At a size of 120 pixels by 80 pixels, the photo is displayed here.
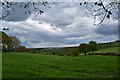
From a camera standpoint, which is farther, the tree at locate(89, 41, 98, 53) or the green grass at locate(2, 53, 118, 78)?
the tree at locate(89, 41, 98, 53)

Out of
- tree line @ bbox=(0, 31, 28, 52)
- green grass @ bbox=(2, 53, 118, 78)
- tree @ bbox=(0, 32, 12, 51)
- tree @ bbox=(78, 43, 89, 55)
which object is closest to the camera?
green grass @ bbox=(2, 53, 118, 78)

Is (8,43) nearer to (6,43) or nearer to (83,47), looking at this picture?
(6,43)

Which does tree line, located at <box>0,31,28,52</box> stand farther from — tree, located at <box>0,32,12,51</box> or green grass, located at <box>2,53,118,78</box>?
green grass, located at <box>2,53,118,78</box>

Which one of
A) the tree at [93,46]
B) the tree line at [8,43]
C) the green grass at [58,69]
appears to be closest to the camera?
the green grass at [58,69]

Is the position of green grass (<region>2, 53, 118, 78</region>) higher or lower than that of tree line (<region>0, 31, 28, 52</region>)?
lower

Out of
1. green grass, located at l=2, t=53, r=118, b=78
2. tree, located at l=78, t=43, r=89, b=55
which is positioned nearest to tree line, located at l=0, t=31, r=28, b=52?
tree, located at l=78, t=43, r=89, b=55

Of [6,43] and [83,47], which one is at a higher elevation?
[6,43]

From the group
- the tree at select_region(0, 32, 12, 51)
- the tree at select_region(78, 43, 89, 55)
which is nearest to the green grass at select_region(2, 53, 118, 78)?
the tree at select_region(0, 32, 12, 51)

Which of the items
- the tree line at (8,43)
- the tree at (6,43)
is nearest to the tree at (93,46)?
the tree line at (8,43)

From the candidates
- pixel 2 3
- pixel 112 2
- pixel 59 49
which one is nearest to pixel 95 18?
pixel 112 2

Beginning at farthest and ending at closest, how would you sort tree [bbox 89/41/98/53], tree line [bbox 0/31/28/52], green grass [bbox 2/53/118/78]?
tree [bbox 89/41/98/53], tree line [bbox 0/31/28/52], green grass [bbox 2/53/118/78]

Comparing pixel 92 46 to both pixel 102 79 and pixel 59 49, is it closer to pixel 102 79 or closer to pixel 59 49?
pixel 59 49

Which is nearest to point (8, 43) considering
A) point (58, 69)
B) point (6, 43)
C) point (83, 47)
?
point (6, 43)

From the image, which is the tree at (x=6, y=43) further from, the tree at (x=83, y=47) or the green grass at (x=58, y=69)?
the green grass at (x=58, y=69)
